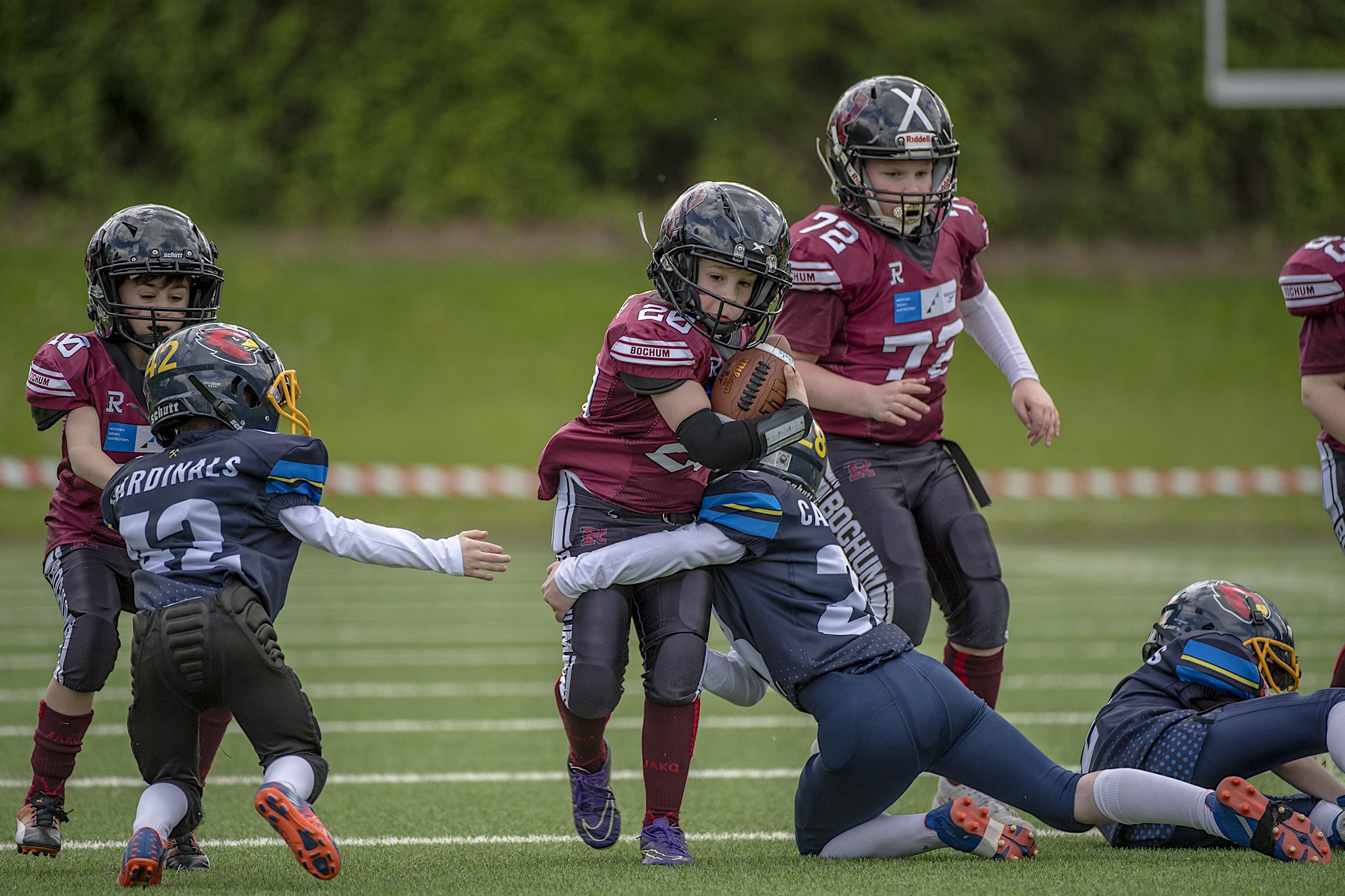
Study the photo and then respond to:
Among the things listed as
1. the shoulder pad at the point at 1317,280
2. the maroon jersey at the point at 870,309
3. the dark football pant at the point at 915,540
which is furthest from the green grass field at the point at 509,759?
the shoulder pad at the point at 1317,280

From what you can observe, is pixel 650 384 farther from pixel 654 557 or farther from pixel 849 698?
pixel 849 698

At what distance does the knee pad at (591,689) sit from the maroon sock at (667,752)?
0.32 ft

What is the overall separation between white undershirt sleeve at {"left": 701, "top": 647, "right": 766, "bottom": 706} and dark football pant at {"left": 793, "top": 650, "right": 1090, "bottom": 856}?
369 mm

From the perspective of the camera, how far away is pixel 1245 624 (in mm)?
3553

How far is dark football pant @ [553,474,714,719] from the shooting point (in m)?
3.52

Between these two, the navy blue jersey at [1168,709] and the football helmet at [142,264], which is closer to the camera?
the navy blue jersey at [1168,709]

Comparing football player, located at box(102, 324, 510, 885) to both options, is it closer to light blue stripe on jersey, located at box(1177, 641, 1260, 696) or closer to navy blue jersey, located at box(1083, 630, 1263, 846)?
navy blue jersey, located at box(1083, 630, 1263, 846)

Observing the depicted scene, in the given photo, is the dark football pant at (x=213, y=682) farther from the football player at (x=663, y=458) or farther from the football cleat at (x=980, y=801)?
the football cleat at (x=980, y=801)

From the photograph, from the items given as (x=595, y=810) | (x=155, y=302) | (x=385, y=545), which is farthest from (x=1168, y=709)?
(x=155, y=302)

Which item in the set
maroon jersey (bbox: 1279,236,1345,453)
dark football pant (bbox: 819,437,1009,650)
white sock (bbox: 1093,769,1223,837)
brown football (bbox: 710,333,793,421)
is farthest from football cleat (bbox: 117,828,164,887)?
maroon jersey (bbox: 1279,236,1345,453)

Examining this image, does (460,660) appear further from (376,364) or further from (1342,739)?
(376,364)

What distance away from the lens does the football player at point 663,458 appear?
3504 mm

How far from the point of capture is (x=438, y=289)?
2114 cm

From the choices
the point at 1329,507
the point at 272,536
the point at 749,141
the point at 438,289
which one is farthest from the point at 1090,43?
the point at 272,536
